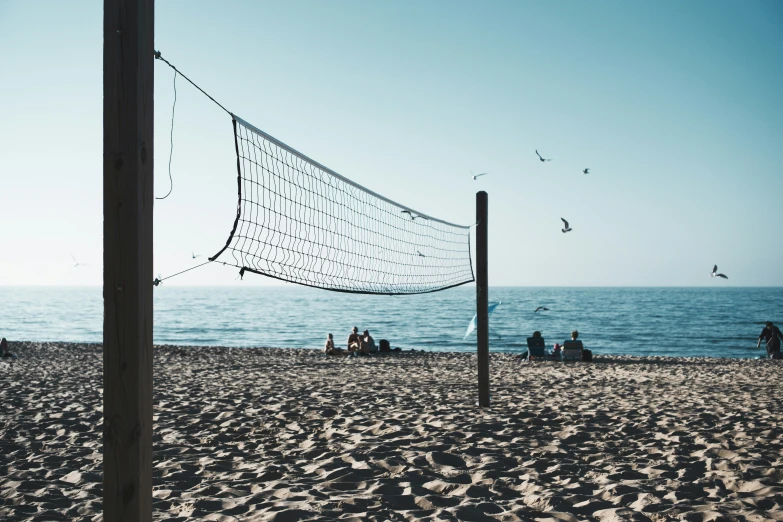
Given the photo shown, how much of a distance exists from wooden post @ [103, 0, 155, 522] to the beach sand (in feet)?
4.77

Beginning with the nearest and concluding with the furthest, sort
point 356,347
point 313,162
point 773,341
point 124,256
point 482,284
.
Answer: point 124,256
point 313,162
point 482,284
point 356,347
point 773,341

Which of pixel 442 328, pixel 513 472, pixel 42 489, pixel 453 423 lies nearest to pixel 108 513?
pixel 42 489

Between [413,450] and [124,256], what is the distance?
3199mm

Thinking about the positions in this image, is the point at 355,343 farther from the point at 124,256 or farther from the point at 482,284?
the point at 124,256

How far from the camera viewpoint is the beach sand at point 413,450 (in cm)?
343

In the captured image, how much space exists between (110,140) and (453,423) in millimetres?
4304

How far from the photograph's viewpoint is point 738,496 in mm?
3570

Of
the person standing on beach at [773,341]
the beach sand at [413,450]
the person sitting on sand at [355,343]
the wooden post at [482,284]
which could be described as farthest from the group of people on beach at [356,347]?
the person standing on beach at [773,341]

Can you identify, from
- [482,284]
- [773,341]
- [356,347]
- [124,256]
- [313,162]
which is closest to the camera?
[124,256]

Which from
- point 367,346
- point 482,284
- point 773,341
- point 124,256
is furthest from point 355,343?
point 124,256

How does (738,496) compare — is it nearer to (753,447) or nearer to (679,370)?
(753,447)

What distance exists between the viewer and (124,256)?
1943mm

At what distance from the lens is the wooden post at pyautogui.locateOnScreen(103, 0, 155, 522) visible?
194 centimetres

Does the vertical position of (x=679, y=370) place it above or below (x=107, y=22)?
below
